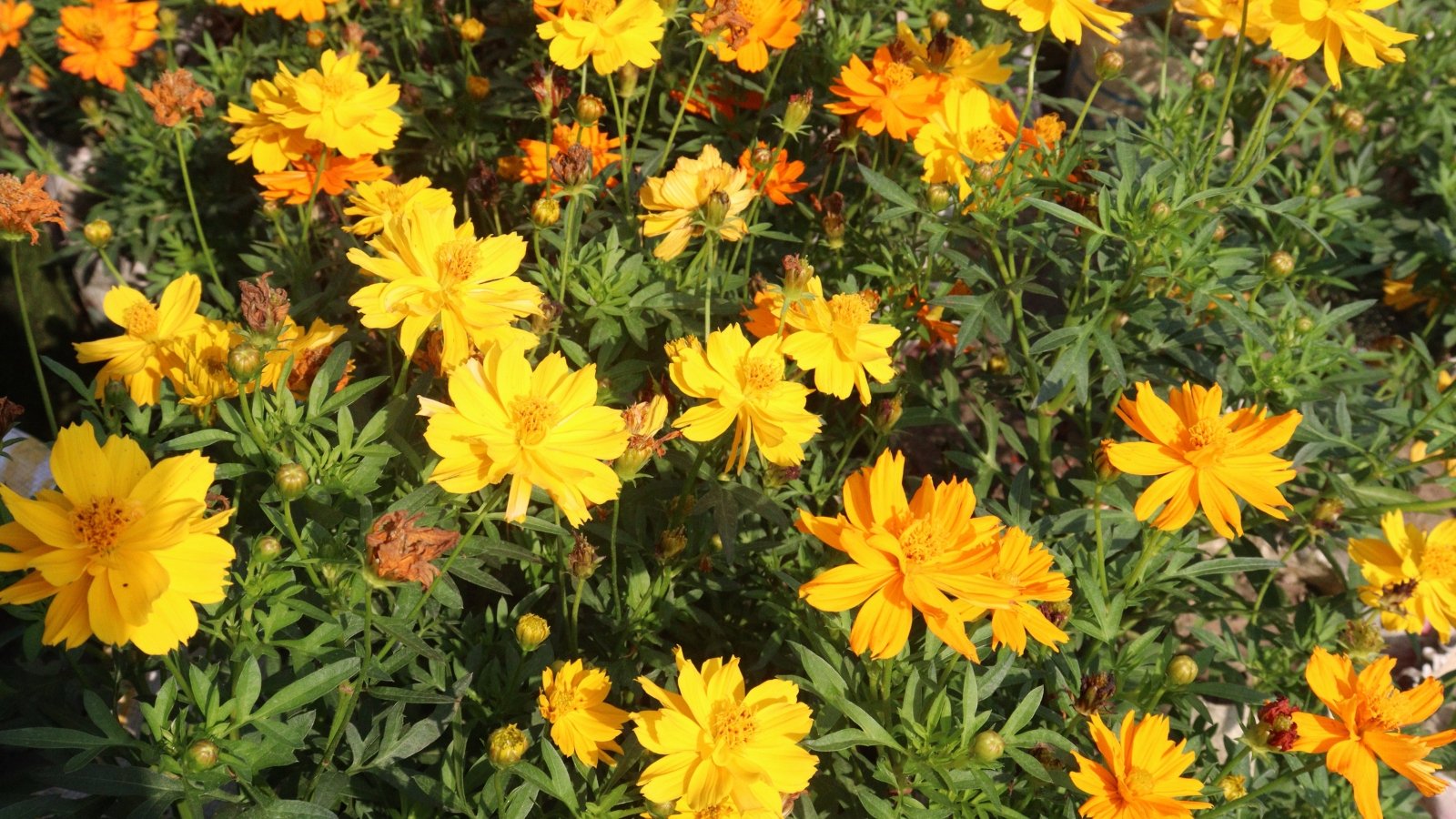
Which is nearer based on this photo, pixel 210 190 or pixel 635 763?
pixel 635 763

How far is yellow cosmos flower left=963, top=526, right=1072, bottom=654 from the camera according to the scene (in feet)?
4.56

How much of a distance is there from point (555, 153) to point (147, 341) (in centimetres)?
82

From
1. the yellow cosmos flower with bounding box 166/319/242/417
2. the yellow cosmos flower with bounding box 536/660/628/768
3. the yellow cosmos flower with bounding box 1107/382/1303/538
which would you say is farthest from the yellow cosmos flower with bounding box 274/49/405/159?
the yellow cosmos flower with bounding box 1107/382/1303/538

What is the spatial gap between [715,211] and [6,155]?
2275 mm

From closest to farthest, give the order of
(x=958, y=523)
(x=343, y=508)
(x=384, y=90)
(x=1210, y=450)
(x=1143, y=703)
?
(x=958, y=523), (x=1210, y=450), (x=343, y=508), (x=1143, y=703), (x=384, y=90)

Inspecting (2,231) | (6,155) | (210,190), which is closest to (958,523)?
(2,231)

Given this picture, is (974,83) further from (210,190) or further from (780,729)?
(210,190)

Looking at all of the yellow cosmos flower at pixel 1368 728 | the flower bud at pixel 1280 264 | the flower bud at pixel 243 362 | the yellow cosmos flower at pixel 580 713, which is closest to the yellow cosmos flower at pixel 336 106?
the flower bud at pixel 243 362

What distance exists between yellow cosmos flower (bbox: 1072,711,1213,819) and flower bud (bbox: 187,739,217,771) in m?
1.09

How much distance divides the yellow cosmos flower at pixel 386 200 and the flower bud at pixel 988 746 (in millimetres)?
1177

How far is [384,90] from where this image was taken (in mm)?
2021

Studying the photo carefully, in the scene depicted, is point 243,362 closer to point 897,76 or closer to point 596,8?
point 596,8

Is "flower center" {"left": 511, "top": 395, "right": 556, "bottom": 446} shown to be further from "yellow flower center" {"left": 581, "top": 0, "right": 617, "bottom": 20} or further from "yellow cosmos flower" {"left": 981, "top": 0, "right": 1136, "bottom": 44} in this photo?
"yellow cosmos flower" {"left": 981, "top": 0, "right": 1136, "bottom": 44}

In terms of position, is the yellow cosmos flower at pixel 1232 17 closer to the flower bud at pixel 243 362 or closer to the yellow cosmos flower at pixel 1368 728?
the yellow cosmos flower at pixel 1368 728
